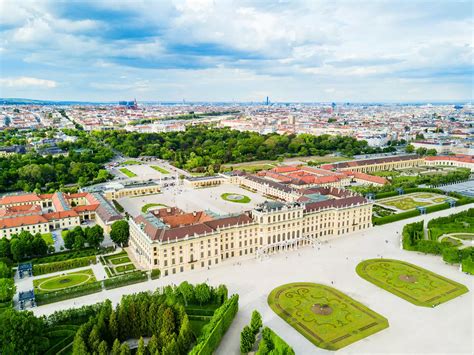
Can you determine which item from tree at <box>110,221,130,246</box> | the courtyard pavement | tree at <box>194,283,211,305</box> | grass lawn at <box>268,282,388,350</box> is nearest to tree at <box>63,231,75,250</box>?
tree at <box>110,221,130,246</box>

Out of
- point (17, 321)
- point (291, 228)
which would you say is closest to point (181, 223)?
point (291, 228)

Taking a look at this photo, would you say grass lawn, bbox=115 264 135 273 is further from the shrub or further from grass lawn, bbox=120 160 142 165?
grass lawn, bbox=120 160 142 165

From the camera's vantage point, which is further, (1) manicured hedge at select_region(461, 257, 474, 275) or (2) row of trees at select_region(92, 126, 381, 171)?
(2) row of trees at select_region(92, 126, 381, 171)

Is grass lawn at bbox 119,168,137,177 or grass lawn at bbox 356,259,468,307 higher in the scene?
grass lawn at bbox 119,168,137,177

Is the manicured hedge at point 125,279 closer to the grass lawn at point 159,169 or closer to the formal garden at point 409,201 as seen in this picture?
the formal garden at point 409,201

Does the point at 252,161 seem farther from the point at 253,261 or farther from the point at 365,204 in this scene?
the point at 253,261

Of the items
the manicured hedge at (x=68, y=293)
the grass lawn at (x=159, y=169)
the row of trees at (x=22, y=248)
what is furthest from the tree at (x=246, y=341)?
the grass lawn at (x=159, y=169)
